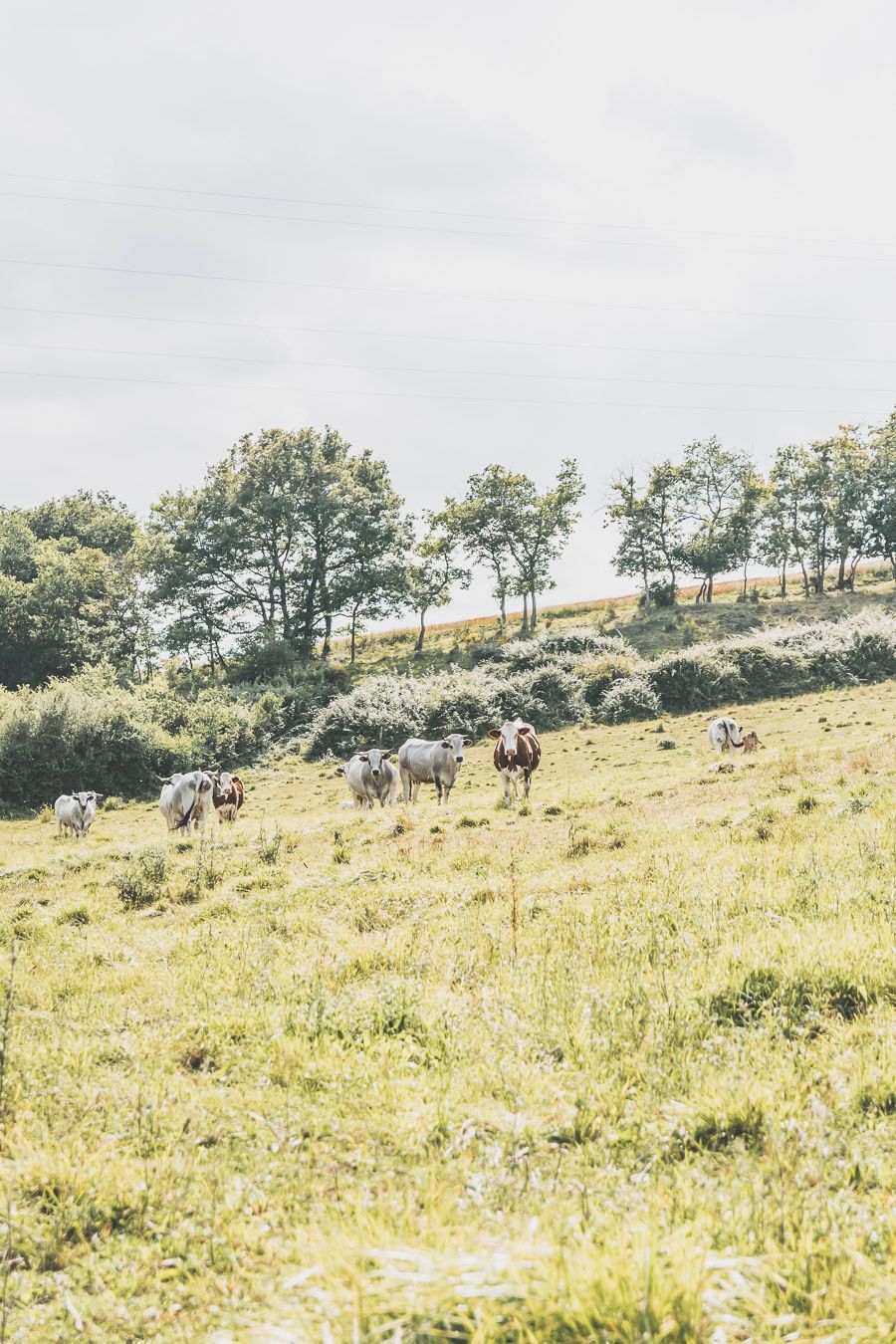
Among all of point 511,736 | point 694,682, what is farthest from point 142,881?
point 694,682

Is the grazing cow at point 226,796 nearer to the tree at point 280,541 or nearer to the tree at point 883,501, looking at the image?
the tree at point 280,541

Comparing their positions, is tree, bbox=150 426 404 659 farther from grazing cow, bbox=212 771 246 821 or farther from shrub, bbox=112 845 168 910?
shrub, bbox=112 845 168 910

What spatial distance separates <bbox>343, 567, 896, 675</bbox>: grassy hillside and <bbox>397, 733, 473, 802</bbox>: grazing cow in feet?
95.1

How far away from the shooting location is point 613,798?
56.0 ft

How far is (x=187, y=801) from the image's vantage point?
24141 millimetres

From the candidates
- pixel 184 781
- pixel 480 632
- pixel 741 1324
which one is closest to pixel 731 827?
pixel 741 1324

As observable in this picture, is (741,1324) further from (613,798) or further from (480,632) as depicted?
(480,632)

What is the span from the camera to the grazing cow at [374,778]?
Answer: 81.8 feet

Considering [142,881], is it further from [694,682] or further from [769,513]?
[769,513]

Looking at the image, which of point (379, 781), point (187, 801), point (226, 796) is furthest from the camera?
point (226, 796)

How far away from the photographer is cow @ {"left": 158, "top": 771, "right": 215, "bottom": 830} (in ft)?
79.2

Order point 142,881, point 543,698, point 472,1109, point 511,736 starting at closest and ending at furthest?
point 472,1109 < point 142,881 < point 511,736 < point 543,698

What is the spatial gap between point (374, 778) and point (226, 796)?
5622 mm

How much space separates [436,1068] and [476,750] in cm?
3156
